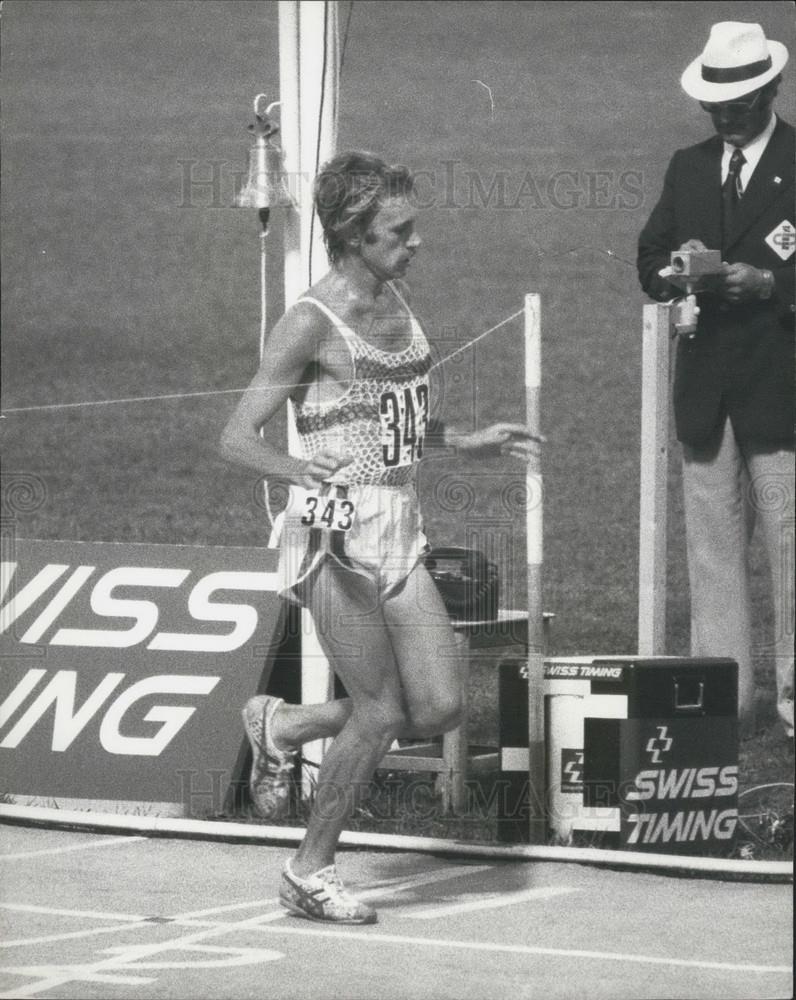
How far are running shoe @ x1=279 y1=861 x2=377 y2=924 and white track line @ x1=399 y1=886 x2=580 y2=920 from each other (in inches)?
7.0

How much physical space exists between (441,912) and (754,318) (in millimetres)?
2224

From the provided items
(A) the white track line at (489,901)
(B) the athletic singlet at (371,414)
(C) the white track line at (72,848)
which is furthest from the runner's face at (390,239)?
(C) the white track line at (72,848)

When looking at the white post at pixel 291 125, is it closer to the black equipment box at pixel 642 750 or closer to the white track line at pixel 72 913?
the black equipment box at pixel 642 750

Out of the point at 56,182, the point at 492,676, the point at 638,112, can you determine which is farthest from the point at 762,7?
the point at 492,676

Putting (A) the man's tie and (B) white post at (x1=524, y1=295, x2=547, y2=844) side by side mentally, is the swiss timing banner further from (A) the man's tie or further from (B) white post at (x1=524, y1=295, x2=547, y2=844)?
(A) the man's tie

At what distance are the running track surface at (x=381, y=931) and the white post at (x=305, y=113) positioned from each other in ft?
3.52


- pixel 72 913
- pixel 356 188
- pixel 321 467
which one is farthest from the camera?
→ pixel 72 913

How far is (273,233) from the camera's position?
72.6ft

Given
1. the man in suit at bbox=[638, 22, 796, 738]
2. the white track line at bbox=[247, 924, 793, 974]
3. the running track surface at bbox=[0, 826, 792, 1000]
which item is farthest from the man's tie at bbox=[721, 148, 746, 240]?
the white track line at bbox=[247, 924, 793, 974]

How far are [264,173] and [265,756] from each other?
6.55ft

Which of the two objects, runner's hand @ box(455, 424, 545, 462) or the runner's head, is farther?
the runner's head

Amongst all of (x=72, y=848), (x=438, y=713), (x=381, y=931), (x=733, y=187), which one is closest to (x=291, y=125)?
(x=733, y=187)

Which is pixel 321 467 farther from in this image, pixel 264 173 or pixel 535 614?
pixel 264 173

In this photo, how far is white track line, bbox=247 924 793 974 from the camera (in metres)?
5.61
